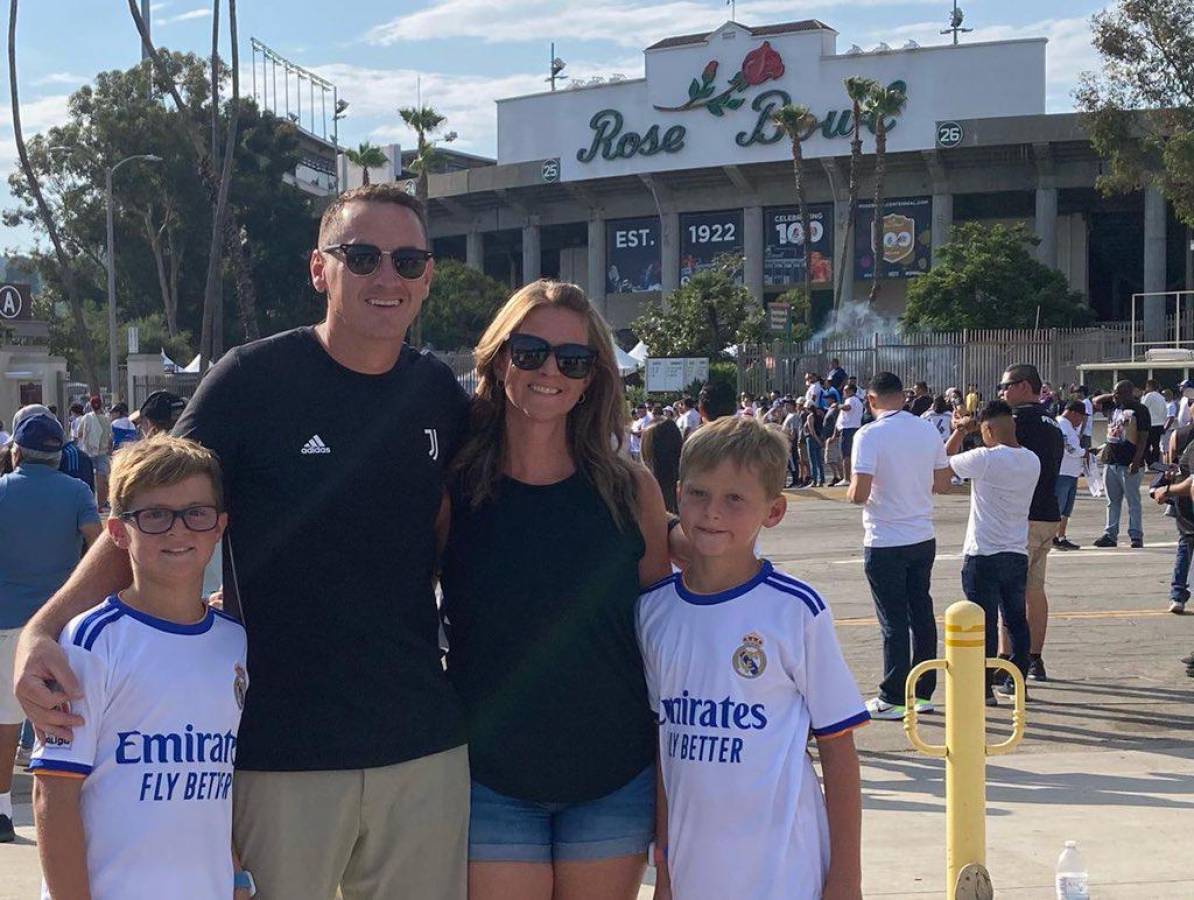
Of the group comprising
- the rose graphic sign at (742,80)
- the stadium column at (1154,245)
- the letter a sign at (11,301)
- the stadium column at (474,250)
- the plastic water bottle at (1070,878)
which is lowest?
the plastic water bottle at (1070,878)

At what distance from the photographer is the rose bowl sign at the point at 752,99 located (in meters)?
54.1

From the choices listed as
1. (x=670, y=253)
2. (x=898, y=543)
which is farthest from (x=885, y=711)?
(x=670, y=253)

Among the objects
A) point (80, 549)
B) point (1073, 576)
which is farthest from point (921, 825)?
point (1073, 576)

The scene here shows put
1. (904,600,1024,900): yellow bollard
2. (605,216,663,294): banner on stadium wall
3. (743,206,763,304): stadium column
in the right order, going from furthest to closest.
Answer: (605,216,663,294): banner on stadium wall, (743,206,763,304): stadium column, (904,600,1024,900): yellow bollard

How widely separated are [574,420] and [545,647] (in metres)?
0.54

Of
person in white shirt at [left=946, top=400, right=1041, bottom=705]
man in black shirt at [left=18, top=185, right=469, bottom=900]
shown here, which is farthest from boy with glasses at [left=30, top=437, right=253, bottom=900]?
person in white shirt at [left=946, top=400, right=1041, bottom=705]

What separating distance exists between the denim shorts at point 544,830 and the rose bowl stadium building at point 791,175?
5049 centimetres

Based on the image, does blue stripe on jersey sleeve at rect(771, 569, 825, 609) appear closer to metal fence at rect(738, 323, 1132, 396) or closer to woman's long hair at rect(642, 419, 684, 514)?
woman's long hair at rect(642, 419, 684, 514)

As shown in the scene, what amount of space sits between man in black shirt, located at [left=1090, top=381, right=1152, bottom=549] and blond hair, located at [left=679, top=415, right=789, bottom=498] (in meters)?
13.6

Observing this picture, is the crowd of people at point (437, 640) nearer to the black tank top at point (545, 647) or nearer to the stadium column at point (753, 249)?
the black tank top at point (545, 647)

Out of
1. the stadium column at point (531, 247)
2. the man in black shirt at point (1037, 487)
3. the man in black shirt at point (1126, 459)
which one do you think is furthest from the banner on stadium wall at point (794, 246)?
the man in black shirt at point (1037, 487)

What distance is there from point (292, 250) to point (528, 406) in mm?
57682

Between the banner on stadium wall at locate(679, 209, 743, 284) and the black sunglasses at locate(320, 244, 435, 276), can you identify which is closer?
the black sunglasses at locate(320, 244, 435, 276)

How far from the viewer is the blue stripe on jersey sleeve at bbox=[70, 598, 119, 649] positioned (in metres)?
2.72
